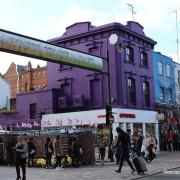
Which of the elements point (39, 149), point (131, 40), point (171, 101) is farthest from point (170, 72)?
point (39, 149)

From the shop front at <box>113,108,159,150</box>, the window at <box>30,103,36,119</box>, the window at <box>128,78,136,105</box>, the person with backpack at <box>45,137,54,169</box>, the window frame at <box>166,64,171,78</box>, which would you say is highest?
the window frame at <box>166,64,171,78</box>

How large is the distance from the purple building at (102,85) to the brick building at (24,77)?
7349 centimetres

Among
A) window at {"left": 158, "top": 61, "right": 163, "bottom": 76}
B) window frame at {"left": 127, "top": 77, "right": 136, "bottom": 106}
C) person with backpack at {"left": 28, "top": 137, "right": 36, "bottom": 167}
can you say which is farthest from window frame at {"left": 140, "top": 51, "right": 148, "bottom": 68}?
person with backpack at {"left": 28, "top": 137, "right": 36, "bottom": 167}

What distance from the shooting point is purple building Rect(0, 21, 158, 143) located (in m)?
34.1

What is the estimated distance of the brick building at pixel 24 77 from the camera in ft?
373

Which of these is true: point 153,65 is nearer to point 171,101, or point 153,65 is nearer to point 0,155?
point 171,101

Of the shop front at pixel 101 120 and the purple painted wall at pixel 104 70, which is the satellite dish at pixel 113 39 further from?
the shop front at pixel 101 120

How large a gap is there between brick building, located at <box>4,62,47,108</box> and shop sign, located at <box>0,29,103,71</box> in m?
83.8

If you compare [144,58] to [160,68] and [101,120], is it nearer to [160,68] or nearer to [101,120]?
[160,68]

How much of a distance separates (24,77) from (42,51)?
98.8 metres

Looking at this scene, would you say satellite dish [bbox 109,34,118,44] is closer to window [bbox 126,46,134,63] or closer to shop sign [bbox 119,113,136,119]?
window [bbox 126,46,134,63]

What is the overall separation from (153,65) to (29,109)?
455 inches

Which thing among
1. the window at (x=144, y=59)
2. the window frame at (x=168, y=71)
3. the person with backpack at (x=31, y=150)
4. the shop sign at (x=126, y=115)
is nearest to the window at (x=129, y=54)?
the window at (x=144, y=59)

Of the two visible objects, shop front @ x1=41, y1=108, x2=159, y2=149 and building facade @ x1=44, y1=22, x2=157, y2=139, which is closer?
shop front @ x1=41, y1=108, x2=159, y2=149
